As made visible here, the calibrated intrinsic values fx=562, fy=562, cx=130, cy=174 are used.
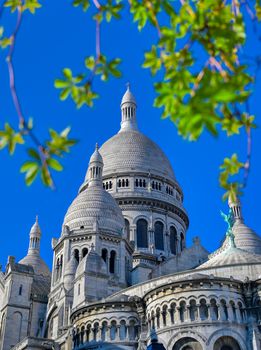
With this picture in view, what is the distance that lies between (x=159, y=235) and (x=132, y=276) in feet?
39.1

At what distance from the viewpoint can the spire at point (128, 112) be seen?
77.2 meters

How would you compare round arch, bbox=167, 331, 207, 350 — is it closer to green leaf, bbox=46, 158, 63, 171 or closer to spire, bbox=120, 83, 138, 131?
green leaf, bbox=46, 158, 63, 171

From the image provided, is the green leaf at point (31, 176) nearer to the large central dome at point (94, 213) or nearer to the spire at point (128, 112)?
the large central dome at point (94, 213)

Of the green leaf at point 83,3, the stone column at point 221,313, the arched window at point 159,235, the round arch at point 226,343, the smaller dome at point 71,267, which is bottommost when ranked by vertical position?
the green leaf at point 83,3

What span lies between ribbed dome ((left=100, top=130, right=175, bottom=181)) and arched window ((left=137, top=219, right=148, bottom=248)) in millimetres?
6675

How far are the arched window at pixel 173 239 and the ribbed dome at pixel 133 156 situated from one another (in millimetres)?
6904

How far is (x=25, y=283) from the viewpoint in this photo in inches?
2093

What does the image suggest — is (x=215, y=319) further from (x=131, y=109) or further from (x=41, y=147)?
(x=131, y=109)

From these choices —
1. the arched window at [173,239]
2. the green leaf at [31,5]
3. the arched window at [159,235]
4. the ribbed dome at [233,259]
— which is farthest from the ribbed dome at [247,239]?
the green leaf at [31,5]

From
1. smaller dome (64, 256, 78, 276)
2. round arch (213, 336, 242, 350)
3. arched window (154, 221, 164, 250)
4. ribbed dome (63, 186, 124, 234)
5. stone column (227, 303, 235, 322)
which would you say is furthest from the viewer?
arched window (154, 221, 164, 250)

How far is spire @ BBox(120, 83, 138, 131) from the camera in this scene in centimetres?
7719

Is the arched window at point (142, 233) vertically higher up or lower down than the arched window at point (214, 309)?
higher up

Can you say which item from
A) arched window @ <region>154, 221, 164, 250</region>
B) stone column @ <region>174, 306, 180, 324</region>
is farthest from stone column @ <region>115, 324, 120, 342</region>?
arched window @ <region>154, 221, 164, 250</region>

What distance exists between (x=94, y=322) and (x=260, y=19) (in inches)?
1297
